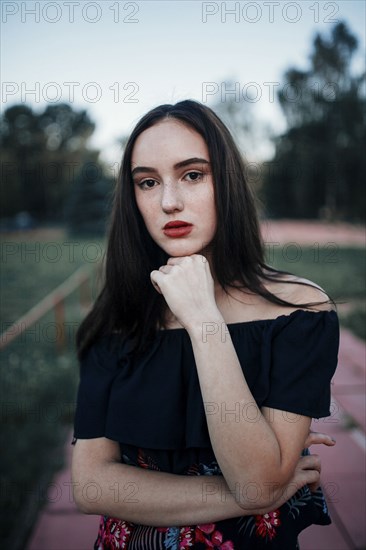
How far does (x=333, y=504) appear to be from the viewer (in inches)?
84.7

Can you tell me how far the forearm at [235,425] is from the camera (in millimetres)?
993

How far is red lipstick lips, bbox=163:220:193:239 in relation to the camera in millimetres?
1210

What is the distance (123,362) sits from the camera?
134 cm

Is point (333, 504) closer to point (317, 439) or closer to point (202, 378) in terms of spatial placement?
point (317, 439)

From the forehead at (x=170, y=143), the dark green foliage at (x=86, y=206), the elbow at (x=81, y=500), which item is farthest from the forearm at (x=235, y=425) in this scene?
the dark green foliage at (x=86, y=206)

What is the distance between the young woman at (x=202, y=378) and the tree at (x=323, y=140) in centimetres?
2236

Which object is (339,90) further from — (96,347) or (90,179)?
(96,347)

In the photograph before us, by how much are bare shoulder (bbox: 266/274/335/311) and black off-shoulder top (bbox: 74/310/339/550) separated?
4 centimetres

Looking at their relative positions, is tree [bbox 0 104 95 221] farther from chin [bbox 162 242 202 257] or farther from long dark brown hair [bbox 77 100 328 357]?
chin [bbox 162 242 202 257]

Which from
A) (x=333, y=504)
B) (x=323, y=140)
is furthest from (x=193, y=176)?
(x=323, y=140)

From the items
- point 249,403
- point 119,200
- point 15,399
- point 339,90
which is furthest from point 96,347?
point 339,90

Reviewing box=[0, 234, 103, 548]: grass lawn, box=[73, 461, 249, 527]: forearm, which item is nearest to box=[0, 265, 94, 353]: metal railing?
box=[0, 234, 103, 548]: grass lawn

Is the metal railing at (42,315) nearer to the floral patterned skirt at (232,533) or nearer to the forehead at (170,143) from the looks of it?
the floral patterned skirt at (232,533)

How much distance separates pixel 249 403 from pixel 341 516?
1472 mm
